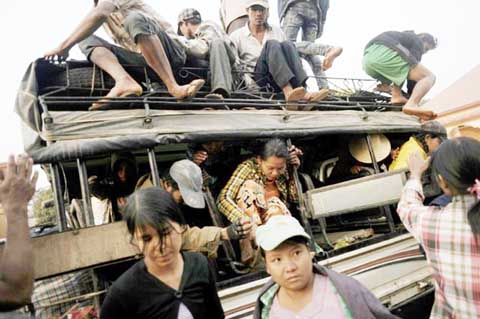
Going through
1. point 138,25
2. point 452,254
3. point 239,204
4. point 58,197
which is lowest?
point 452,254

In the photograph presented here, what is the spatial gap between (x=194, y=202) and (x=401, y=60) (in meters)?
4.15

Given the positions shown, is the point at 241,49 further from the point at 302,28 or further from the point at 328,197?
the point at 328,197

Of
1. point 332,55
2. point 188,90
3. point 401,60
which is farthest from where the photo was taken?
point 332,55

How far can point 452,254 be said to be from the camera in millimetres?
1812

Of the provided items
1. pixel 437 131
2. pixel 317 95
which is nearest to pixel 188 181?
pixel 317 95

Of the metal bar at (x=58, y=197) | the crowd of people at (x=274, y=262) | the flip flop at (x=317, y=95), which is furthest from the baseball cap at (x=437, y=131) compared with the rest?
the metal bar at (x=58, y=197)

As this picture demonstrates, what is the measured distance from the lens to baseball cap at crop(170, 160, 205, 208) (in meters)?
2.87

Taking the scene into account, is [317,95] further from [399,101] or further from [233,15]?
[233,15]

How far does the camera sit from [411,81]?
5457mm

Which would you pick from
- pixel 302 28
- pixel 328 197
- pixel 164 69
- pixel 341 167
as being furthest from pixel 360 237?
pixel 302 28

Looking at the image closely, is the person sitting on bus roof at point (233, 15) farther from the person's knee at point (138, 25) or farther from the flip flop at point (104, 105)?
the flip flop at point (104, 105)

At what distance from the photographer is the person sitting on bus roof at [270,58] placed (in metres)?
4.51

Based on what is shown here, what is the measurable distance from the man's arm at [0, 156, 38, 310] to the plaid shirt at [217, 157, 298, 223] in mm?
1951

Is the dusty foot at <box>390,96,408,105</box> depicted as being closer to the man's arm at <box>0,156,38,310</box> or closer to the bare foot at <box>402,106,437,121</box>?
the bare foot at <box>402,106,437,121</box>
